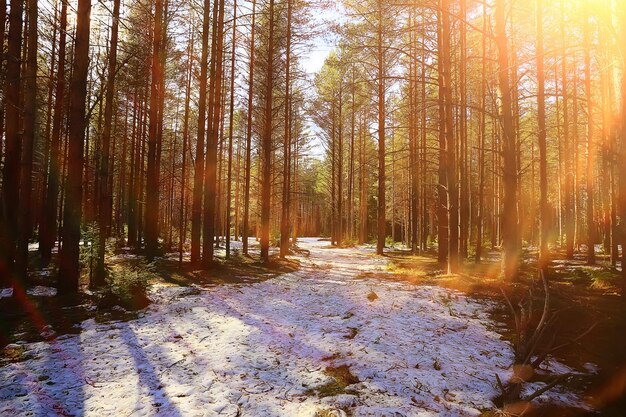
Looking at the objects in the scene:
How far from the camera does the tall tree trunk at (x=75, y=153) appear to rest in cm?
770

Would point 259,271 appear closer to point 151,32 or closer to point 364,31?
point 151,32

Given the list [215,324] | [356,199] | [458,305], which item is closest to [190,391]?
[215,324]

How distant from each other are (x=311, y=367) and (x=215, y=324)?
2.43 metres

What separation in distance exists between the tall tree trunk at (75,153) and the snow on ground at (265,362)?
2.23 meters

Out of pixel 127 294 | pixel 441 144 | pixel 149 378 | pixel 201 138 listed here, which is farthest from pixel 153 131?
pixel 149 378

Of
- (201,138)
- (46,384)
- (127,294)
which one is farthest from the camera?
(201,138)

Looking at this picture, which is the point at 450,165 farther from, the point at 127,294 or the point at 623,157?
the point at 127,294

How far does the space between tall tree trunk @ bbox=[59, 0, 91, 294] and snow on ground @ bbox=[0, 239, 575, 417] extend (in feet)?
7.33

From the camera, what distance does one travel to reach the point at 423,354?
16.7 feet

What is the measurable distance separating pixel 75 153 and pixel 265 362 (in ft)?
21.4

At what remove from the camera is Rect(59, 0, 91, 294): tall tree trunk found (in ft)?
25.3

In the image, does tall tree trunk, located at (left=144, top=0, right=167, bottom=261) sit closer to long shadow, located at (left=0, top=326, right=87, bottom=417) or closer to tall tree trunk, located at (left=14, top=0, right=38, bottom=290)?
tall tree trunk, located at (left=14, top=0, right=38, bottom=290)

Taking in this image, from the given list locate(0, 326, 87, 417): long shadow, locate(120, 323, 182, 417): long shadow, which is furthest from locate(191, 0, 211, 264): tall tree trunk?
locate(0, 326, 87, 417): long shadow

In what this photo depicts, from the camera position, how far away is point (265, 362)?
4820 mm
